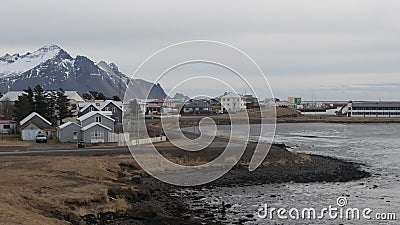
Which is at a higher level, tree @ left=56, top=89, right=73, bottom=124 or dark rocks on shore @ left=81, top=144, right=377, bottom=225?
tree @ left=56, top=89, right=73, bottom=124

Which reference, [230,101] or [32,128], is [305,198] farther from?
[32,128]

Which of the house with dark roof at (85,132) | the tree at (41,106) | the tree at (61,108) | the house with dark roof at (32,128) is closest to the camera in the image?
the house with dark roof at (85,132)

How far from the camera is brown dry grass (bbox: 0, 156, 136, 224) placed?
55.8 ft

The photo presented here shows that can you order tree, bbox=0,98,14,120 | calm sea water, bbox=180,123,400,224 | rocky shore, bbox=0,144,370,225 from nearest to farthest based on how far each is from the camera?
rocky shore, bbox=0,144,370,225
calm sea water, bbox=180,123,400,224
tree, bbox=0,98,14,120

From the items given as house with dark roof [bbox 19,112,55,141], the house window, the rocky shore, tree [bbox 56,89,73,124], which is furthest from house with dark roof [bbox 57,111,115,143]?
tree [bbox 56,89,73,124]

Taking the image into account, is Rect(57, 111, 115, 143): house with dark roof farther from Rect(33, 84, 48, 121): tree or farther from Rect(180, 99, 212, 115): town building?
Rect(180, 99, 212, 115): town building

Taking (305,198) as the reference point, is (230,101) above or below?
above

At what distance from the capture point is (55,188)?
2173 centimetres

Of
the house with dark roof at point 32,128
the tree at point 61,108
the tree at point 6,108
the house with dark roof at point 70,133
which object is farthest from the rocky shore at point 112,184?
the tree at point 6,108

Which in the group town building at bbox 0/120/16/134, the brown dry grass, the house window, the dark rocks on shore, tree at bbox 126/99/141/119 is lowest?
the dark rocks on shore

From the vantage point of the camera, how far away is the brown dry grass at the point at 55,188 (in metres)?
17.0

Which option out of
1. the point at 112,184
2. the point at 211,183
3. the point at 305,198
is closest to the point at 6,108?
the point at 211,183

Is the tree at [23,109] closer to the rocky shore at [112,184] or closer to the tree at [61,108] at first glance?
the tree at [61,108]

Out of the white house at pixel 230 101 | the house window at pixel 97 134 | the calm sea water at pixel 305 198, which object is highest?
the white house at pixel 230 101
